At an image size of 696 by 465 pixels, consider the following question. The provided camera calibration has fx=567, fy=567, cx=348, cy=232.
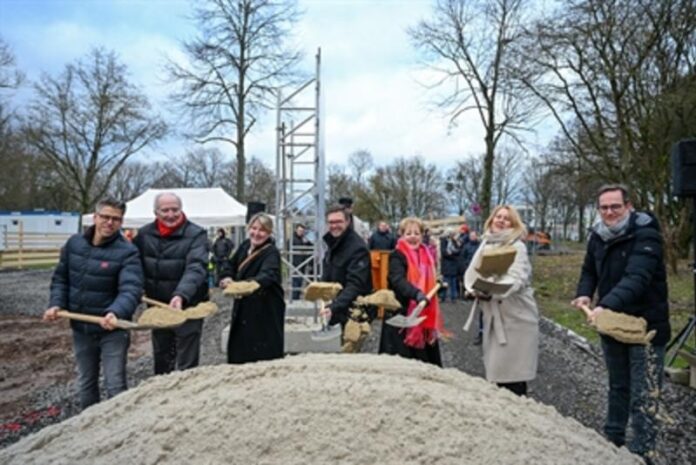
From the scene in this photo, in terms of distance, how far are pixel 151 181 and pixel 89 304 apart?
52341 millimetres

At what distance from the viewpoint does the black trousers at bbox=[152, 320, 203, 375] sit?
383 cm

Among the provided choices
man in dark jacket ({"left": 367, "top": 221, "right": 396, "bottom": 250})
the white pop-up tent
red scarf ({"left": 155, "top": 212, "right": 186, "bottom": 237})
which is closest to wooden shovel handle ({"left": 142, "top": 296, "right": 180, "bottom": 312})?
red scarf ({"left": 155, "top": 212, "right": 186, "bottom": 237})

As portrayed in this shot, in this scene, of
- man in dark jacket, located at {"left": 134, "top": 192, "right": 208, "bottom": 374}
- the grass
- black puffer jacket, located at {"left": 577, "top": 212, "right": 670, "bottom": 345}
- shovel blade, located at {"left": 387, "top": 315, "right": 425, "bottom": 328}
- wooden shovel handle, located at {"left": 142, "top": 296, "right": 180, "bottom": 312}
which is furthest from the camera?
→ the grass

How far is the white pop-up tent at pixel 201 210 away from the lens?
14.6 metres

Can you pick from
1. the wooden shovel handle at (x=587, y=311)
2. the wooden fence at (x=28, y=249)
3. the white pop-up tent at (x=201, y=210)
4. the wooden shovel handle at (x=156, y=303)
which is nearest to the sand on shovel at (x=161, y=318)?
the wooden shovel handle at (x=156, y=303)

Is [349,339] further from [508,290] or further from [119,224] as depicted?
[119,224]

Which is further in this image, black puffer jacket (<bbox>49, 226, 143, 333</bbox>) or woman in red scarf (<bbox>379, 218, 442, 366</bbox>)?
woman in red scarf (<bbox>379, 218, 442, 366</bbox>)

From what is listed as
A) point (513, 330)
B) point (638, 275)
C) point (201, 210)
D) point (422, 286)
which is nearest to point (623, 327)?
point (638, 275)

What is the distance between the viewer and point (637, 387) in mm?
3303

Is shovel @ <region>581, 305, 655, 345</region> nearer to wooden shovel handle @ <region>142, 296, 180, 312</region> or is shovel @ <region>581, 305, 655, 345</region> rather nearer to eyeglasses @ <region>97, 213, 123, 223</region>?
wooden shovel handle @ <region>142, 296, 180, 312</region>

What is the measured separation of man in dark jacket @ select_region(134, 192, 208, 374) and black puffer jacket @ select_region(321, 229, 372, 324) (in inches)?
35.9

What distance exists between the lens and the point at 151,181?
52.8 metres

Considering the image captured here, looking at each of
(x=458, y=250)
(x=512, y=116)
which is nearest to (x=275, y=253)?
(x=458, y=250)

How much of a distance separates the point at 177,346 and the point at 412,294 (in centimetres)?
165
